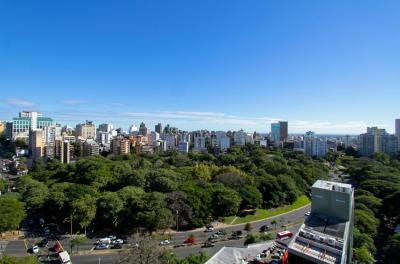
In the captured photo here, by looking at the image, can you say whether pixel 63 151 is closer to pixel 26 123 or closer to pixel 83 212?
pixel 26 123

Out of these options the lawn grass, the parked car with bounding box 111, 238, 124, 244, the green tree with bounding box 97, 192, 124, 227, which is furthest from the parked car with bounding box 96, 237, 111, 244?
the lawn grass

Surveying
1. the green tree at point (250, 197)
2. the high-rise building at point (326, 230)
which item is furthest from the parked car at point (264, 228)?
the high-rise building at point (326, 230)

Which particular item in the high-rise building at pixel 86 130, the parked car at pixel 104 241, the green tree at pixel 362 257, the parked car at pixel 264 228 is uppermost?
the high-rise building at pixel 86 130

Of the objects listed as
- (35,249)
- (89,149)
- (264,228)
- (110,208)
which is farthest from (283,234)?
(89,149)

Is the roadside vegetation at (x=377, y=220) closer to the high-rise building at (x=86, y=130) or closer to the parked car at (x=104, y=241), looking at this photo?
the parked car at (x=104, y=241)

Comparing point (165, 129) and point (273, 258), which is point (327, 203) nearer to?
point (273, 258)
